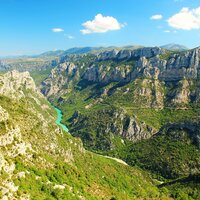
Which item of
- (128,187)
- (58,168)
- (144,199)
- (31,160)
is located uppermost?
(31,160)

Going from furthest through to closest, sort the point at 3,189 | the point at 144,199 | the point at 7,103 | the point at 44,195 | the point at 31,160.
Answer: the point at 7,103
the point at 144,199
the point at 31,160
the point at 44,195
the point at 3,189

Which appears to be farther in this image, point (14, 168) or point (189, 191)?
point (189, 191)

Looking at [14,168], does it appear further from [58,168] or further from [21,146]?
[58,168]

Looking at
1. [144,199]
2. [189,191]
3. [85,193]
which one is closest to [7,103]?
[144,199]

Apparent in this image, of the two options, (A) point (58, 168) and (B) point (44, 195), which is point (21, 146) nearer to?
(A) point (58, 168)

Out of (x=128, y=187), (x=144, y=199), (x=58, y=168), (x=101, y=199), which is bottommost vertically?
(x=128, y=187)

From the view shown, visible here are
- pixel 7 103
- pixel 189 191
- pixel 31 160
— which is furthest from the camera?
pixel 189 191

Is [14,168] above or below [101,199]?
above

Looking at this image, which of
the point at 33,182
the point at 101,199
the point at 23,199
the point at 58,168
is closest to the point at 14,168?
the point at 33,182

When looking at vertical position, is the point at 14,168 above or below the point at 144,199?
above
